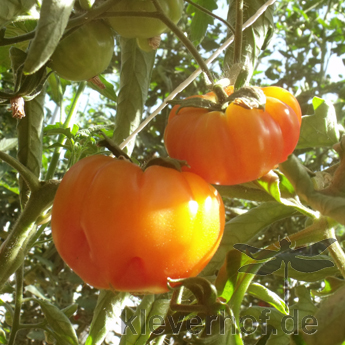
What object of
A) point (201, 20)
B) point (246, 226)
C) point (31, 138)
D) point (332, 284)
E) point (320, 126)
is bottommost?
point (332, 284)

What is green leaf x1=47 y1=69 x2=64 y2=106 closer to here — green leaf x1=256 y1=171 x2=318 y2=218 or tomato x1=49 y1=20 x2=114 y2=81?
tomato x1=49 y1=20 x2=114 y2=81

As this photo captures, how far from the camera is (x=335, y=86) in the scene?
1829 mm

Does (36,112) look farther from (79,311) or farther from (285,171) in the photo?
(79,311)

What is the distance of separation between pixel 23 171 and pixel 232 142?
300mm

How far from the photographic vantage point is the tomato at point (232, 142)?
452mm

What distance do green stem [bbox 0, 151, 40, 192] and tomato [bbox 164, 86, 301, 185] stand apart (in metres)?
0.22

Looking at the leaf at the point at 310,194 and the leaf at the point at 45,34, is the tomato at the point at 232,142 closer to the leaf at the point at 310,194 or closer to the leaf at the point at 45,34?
the leaf at the point at 310,194

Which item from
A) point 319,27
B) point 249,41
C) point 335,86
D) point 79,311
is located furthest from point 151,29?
point 319,27

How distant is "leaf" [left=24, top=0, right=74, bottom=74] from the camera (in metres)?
0.30

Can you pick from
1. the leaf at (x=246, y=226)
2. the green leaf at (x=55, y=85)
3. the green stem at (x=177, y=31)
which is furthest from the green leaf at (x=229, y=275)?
the green leaf at (x=55, y=85)

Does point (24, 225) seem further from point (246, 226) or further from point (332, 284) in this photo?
point (332, 284)

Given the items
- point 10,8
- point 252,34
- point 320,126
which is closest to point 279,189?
point 320,126

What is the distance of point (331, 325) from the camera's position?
33 centimetres

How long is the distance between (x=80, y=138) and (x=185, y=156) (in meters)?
0.45
